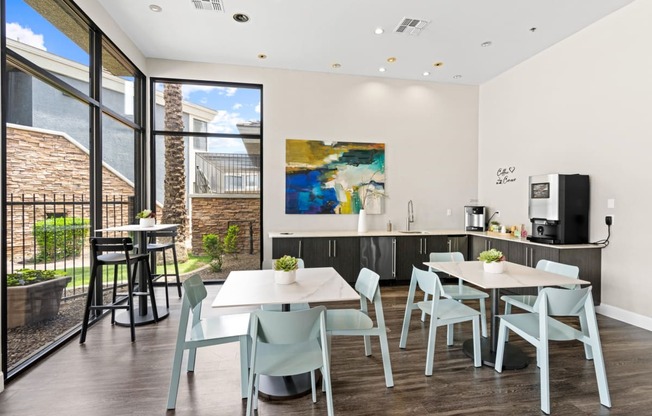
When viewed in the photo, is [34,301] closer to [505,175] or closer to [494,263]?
[494,263]

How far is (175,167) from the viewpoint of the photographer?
5367mm

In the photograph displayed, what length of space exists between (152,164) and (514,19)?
543cm

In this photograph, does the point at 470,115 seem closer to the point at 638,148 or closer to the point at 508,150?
the point at 508,150

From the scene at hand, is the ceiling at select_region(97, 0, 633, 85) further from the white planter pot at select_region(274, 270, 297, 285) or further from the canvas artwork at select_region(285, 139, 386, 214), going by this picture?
the white planter pot at select_region(274, 270, 297, 285)

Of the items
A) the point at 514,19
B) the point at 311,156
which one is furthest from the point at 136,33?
the point at 514,19

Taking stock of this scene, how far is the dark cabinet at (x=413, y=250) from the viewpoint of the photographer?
5.39 m

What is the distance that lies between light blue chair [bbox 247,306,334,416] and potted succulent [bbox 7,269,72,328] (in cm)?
219

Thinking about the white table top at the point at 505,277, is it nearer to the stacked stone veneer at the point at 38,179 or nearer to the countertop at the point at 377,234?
the countertop at the point at 377,234

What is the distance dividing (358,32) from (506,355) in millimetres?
4042

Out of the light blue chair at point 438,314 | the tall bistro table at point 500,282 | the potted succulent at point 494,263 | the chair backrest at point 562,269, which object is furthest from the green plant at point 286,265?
the chair backrest at point 562,269

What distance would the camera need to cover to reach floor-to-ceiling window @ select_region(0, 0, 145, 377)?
2.63 metres

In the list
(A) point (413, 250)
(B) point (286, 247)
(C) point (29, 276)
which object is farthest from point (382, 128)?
(C) point (29, 276)

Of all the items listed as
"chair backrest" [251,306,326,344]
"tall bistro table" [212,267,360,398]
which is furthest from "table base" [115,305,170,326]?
"chair backrest" [251,306,326,344]

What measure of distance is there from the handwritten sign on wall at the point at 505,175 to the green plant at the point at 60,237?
602 centimetres
